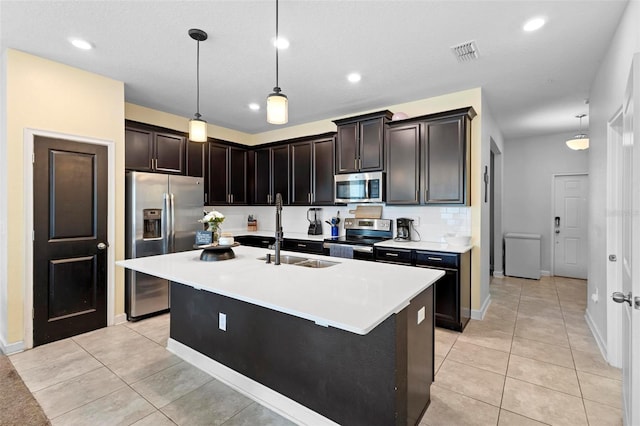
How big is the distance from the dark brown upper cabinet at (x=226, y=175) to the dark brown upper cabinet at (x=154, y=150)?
526 millimetres

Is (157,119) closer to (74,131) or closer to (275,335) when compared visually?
(74,131)

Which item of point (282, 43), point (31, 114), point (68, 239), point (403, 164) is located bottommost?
point (68, 239)

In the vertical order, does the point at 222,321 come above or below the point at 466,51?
below

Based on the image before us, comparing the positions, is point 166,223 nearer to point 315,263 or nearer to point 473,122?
point 315,263

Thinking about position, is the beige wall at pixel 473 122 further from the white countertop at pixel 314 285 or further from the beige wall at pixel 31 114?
the white countertop at pixel 314 285

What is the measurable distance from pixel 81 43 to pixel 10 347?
111 inches

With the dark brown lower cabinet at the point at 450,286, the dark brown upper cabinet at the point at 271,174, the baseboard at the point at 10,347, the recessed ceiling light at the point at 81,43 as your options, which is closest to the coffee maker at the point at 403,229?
the dark brown lower cabinet at the point at 450,286

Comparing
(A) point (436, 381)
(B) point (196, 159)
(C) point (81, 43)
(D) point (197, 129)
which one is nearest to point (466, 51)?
(D) point (197, 129)

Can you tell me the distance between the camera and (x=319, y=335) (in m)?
1.87

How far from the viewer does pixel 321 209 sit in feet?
17.0

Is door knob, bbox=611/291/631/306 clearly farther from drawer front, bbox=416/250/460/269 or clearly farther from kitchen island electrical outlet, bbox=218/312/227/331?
kitchen island electrical outlet, bbox=218/312/227/331

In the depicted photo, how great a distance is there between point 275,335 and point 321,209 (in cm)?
324

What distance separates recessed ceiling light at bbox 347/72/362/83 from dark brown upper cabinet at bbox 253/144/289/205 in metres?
1.96

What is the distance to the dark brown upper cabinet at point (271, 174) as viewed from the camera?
204 inches
